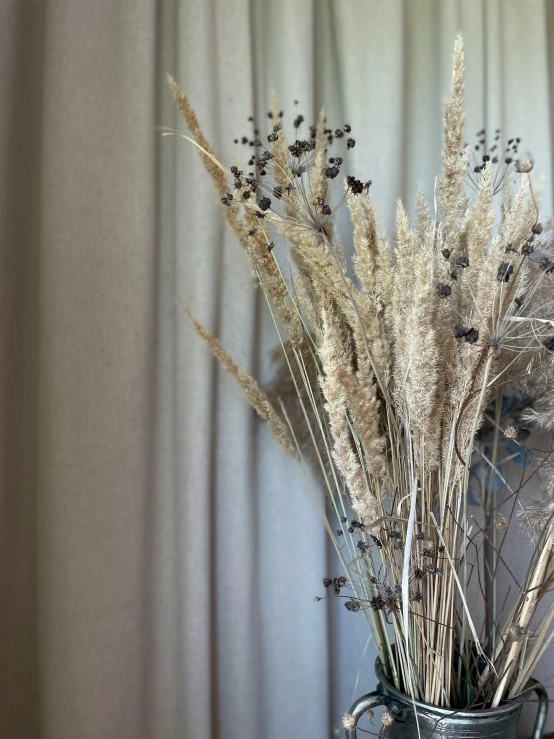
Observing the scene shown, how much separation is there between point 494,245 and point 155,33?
0.67 meters

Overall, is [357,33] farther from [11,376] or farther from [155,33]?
[11,376]

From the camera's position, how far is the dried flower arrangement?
65 cm

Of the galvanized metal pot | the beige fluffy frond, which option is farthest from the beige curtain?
the galvanized metal pot

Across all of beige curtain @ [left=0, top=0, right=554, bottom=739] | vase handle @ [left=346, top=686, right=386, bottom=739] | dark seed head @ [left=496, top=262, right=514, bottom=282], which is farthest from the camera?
beige curtain @ [left=0, top=0, right=554, bottom=739]

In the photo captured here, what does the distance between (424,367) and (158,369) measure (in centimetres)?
49

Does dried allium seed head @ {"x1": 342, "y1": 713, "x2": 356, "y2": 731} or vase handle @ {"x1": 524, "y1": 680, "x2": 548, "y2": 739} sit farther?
vase handle @ {"x1": 524, "y1": 680, "x2": 548, "y2": 739}

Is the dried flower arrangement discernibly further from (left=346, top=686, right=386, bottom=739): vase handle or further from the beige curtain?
the beige curtain

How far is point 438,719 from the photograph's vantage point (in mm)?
683

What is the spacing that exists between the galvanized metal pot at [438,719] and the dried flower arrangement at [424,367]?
0.03 meters

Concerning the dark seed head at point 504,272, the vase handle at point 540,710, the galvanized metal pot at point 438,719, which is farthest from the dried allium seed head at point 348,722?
the dark seed head at point 504,272

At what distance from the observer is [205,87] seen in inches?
37.9

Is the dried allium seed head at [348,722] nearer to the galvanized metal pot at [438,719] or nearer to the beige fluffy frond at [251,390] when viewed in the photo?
the galvanized metal pot at [438,719]

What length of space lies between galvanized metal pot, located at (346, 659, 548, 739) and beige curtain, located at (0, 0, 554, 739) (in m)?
0.25

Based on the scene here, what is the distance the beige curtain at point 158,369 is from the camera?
2.80 feet
